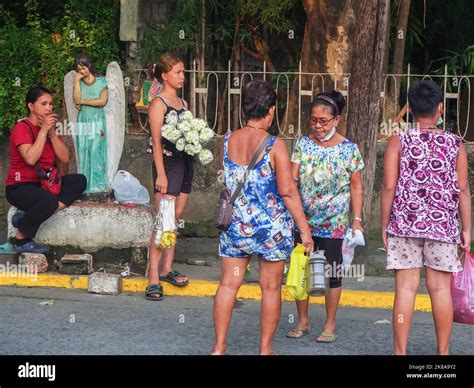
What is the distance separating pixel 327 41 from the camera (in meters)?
11.5

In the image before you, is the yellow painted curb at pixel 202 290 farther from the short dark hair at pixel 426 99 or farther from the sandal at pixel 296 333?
the short dark hair at pixel 426 99

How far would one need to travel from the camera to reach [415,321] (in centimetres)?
750

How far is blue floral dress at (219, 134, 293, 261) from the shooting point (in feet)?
19.8

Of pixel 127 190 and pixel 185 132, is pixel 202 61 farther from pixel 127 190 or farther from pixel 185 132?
pixel 185 132

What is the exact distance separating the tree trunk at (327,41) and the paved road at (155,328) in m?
3.95

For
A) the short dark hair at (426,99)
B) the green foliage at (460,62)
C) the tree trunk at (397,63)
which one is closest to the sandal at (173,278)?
the short dark hair at (426,99)

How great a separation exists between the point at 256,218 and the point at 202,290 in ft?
7.98

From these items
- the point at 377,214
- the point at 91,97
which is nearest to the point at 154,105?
the point at 91,97

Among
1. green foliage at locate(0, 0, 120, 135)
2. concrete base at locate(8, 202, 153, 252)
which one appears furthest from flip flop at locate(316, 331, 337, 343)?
green foliage at locate(0, 0, 120, 135)

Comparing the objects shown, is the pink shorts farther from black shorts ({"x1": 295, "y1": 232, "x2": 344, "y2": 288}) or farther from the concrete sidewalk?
the concrete sidewalk

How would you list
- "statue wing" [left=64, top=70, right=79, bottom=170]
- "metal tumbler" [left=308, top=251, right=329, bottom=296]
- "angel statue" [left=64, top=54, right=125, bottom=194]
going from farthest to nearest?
1. "statue wing" [left=64, top=70, right=79, bottom=170]
2. "angel statue" [left=64, top=54, right=125, bottom=194]
3. "metal tumbler" [left=308, top=251, right=329, bottom=296]

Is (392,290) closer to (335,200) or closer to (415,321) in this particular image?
(415,321)

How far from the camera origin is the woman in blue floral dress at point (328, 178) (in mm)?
6602

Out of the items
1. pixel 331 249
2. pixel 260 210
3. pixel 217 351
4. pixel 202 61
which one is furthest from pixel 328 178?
pixel 202 61
